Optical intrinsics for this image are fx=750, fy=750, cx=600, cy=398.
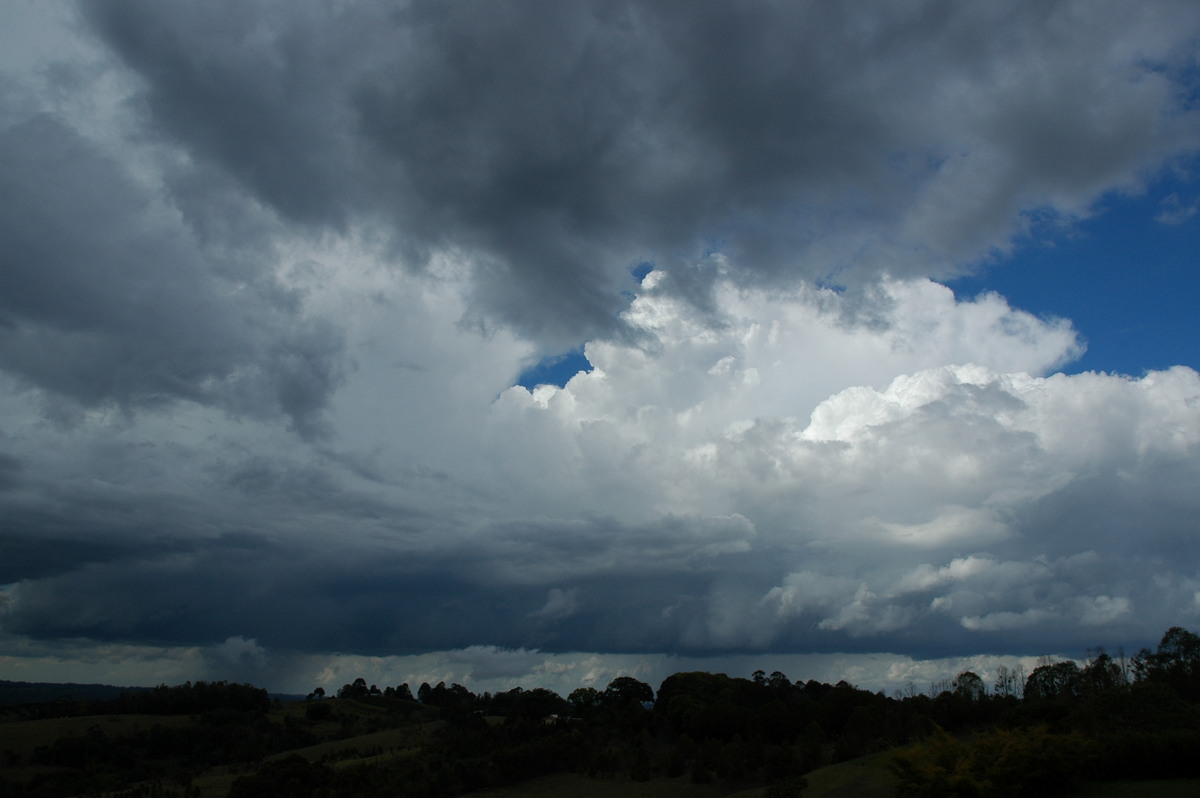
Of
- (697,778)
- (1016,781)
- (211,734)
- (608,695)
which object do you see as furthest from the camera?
(608,695)

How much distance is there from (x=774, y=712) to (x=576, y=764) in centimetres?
2010

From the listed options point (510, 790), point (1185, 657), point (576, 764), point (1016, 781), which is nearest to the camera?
point (1016, 781)

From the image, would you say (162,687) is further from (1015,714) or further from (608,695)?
(1015,714)

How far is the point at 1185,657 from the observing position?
83688 mm

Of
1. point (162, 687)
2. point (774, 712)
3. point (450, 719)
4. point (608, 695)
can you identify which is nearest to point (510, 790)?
point (774, 712)

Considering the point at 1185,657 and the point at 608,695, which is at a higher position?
the point at 1185,657

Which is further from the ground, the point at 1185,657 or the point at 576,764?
the point at 1185,657

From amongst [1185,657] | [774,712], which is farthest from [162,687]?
[1185,657]

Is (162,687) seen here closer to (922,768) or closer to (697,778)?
(697,778)

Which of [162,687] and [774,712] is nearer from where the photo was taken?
[774,712]

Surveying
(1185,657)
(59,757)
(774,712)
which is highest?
(1185,657)

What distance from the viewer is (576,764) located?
69750 mm

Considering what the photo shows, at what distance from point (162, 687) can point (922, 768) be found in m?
138

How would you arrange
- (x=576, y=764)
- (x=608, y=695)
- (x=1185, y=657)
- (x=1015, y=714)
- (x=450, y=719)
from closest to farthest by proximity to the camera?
1. (x=1015, y=714)
2. (x=576, y=764)
3. (x=1185, y=657)
4. (x=450, y=719)
5. (x=608, y=695)
